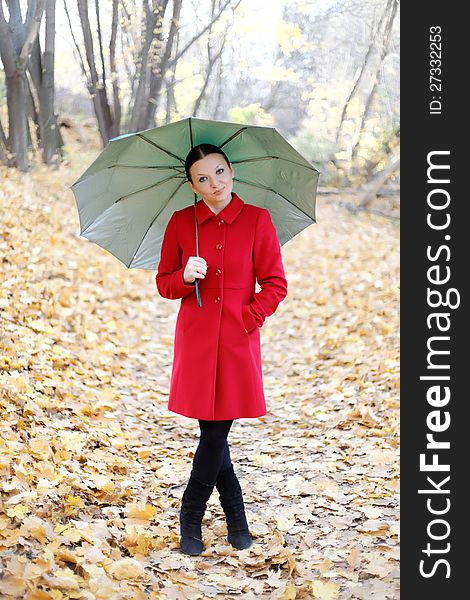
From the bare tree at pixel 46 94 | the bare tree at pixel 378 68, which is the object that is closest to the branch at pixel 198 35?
the bare tree at pixel 46 94

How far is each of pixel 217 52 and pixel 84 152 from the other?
9.56 feet

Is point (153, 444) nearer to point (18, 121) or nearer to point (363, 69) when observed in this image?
point (18, 121)

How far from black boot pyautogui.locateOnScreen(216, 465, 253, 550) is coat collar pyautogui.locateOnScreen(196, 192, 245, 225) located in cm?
107

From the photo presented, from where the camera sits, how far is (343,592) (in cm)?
261

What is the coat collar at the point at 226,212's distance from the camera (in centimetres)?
269

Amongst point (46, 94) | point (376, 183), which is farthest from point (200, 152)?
point (376, 183)

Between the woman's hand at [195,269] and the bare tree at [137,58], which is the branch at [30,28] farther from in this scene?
the woman's hand at [195,269]

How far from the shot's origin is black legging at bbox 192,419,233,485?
2766mm

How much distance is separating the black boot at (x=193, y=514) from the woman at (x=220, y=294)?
0.26 meters

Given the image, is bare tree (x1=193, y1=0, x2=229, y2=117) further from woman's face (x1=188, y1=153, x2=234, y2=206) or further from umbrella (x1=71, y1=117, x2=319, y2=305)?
woman's face (x1=188, y1=153, x2=234, y2=206)

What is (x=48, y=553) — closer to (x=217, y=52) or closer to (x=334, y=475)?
(x=334, y=475)

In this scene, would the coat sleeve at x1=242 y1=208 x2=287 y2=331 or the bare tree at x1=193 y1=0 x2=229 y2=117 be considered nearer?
the coat sleeve at x1=242 y1=208 x2=287 y2=331

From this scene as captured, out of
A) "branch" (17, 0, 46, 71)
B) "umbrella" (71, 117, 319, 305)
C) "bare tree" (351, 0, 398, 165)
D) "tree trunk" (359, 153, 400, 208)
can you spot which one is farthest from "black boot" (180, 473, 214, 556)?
"tree trunk" (359, 153, 400, 208)

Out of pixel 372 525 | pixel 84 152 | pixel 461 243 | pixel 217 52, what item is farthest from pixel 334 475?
pixel 217 52
